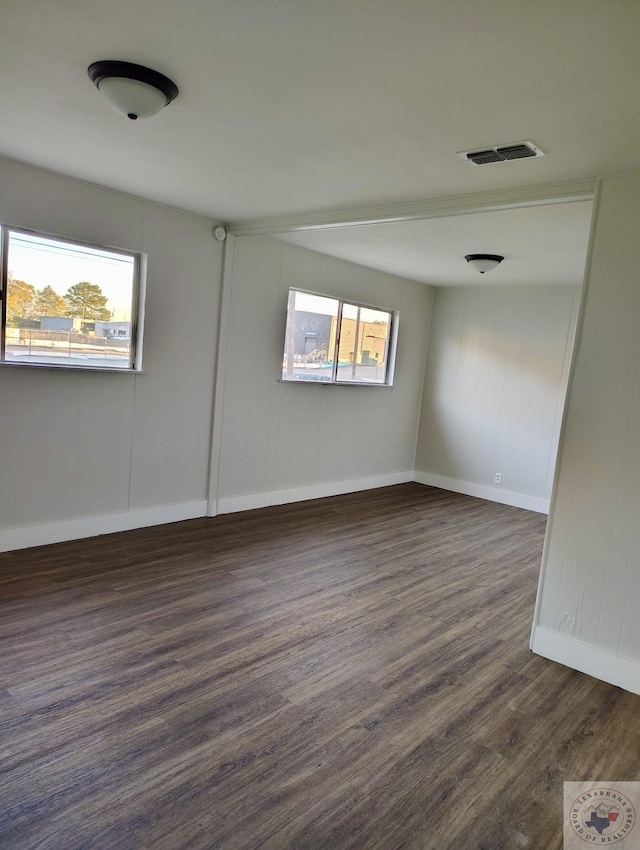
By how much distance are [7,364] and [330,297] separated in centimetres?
322

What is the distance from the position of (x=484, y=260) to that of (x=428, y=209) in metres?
1.46

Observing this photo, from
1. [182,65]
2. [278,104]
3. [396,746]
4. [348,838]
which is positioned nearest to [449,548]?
[396,746]

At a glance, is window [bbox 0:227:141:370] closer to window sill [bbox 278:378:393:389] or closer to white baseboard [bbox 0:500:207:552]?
white baseboard [bbox 0:500:207:552]

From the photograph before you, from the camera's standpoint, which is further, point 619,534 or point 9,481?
point 9,481

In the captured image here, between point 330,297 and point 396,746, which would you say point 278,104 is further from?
point 330,297

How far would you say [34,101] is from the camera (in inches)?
99.8

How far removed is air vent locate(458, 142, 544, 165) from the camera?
2548mm

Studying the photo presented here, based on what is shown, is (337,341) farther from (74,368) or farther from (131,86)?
(131,86)

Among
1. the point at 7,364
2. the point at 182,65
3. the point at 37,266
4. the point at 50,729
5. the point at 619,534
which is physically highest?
the point at 182,65

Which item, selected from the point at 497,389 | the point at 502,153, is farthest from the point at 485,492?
the point at 502,153

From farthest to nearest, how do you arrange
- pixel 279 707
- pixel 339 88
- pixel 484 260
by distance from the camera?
pixel 484 260
pixel 279 707
pixel 339 88

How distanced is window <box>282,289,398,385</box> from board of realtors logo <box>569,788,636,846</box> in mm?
4166

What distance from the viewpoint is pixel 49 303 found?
3793 millimetres

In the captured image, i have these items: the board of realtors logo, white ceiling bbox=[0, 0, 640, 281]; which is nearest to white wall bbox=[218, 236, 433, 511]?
white ceiling bbox=[0, 0, 640, 281]
